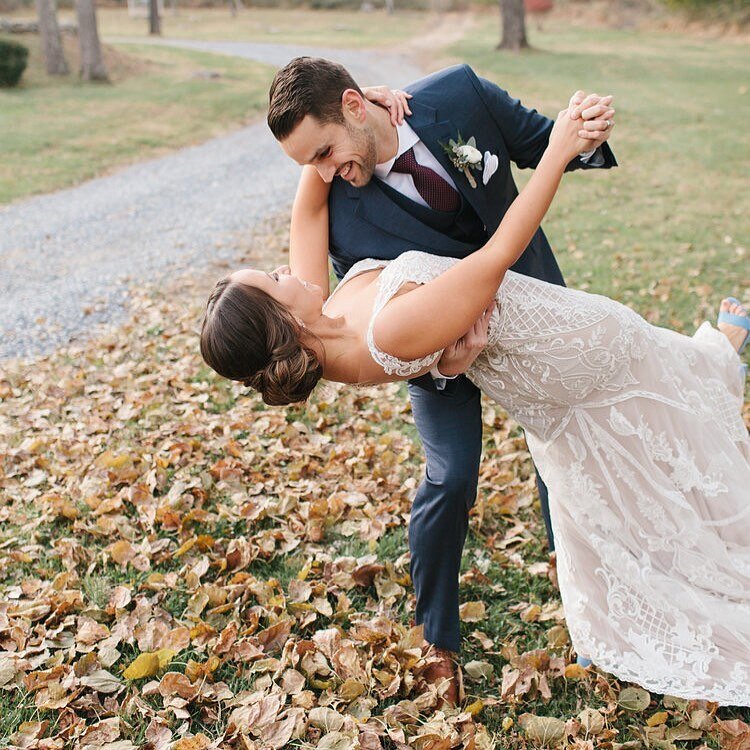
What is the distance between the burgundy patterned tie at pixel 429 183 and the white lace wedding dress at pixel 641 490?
0.37 metres

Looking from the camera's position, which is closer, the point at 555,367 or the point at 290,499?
the point at 555,367

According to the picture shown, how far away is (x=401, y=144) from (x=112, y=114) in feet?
52.3

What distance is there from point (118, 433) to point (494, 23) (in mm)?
41913

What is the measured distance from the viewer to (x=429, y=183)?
3.03 metres

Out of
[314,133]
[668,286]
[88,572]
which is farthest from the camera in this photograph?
[668,286]

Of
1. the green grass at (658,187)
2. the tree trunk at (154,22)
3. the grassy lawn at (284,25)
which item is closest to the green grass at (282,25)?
the grassy lawn at (284,25)

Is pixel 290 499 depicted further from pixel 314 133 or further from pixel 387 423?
pixel 314 133

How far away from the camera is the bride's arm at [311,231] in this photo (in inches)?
121

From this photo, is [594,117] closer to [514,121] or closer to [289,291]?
[514,121]

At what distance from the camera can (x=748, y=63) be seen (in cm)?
2461

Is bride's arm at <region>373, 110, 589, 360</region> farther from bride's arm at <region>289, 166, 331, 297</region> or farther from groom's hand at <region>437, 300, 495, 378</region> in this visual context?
bride's arm at <region>289, 166, 331, 297</region>

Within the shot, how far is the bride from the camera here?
2.69 metres

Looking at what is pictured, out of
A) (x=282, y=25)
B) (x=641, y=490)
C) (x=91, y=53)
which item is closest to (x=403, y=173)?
(x=641, y=490)

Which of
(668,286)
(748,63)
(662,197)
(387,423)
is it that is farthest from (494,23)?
(387,423)
